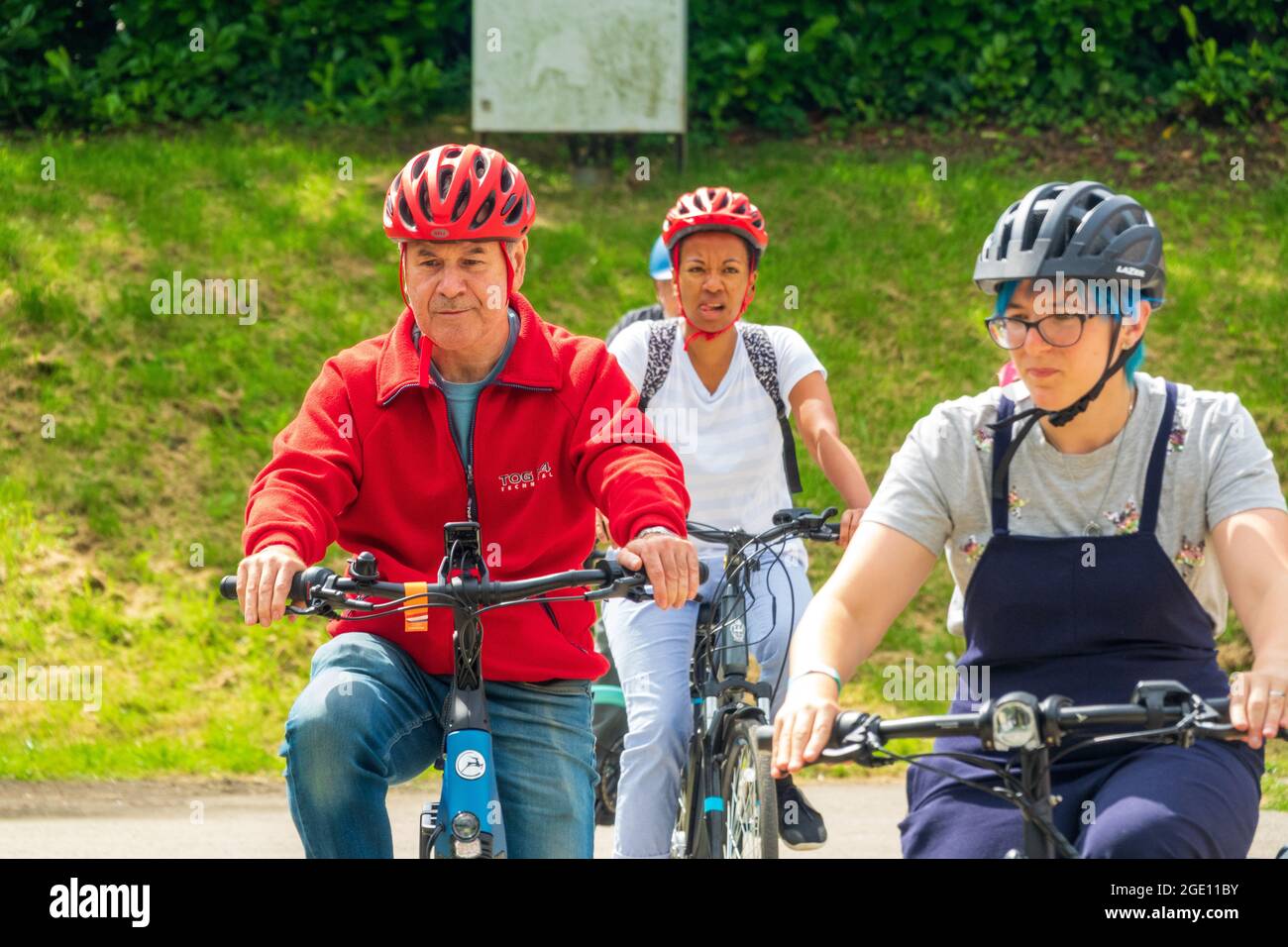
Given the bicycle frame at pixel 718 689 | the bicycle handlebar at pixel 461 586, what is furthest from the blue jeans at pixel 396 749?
the bicycle frame at pixel 718 689

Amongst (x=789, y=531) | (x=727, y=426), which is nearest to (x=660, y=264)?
(x=727, y=426)

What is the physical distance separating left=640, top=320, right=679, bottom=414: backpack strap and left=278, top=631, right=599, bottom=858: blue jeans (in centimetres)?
216

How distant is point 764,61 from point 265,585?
11096 mm

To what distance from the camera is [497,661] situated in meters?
4.19

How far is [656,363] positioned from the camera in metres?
6.45

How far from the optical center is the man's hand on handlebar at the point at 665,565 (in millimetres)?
3857

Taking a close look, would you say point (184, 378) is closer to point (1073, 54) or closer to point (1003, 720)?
point (1073, 54)

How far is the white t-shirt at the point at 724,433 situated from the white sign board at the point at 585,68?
22.7ft

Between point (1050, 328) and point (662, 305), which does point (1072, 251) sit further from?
point (662, 305)

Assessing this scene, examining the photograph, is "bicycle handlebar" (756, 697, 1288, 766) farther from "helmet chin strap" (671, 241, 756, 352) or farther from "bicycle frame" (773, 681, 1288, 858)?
"helmet chin strap" (671, 241, 756, 352)

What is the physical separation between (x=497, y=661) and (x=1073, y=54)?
11.2 meters

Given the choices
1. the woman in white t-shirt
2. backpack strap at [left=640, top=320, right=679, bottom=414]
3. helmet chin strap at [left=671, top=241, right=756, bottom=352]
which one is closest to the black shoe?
the woman in white t-shirt
